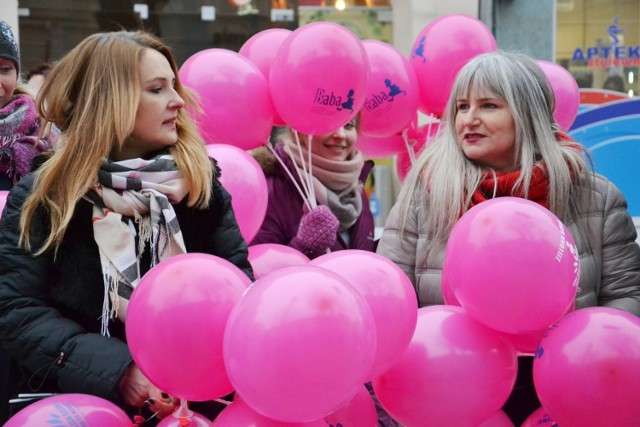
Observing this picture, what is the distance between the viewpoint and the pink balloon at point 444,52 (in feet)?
13.8

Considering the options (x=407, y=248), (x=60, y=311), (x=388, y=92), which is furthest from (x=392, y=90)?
(x=60, y=311)

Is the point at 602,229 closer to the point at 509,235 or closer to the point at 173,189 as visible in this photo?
the point at 509,235

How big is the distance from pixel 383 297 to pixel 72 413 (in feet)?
2.78

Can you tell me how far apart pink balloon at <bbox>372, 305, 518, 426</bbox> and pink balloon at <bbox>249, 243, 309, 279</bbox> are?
39.8 inches

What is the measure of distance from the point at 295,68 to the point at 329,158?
0.66 metres

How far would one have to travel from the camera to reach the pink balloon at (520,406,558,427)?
2539 millimetres

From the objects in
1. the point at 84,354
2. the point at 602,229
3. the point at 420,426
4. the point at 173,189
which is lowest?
the point at 420,426

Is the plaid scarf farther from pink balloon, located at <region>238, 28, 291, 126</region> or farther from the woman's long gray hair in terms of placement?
pink balloon, located at <region>238, 28, 291, 126</region>

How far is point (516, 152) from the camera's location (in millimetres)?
3131

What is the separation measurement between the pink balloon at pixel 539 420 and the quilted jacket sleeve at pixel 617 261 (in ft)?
1.78

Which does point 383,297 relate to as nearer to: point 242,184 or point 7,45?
point 242,184

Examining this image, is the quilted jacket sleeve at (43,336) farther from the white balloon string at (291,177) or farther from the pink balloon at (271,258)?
the white balloon string at (291,177)

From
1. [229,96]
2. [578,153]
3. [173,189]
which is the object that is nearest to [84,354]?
[173,189]

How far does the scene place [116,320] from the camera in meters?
2.61
